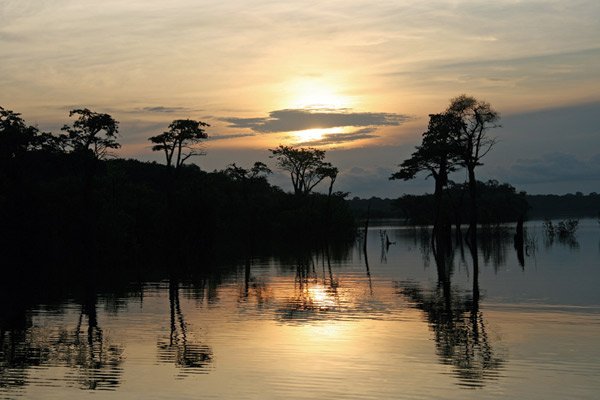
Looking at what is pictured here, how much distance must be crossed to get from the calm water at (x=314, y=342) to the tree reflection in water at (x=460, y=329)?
0.07 meters

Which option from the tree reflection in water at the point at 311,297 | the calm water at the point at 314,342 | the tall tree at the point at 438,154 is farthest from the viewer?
the tall tree at the point at 438,154

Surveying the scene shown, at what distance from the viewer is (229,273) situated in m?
52.4

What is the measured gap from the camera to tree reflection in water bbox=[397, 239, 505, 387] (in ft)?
64.0

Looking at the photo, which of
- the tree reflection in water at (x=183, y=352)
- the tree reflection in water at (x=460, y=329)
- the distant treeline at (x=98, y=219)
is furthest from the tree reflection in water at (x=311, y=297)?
the distant treeline at (x=98, y=219)

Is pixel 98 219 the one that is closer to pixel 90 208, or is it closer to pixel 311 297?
pixel 90 208

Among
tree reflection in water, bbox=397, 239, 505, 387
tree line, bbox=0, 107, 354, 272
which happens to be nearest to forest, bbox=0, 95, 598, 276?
tree line, bbox=0, 107, 354, 272

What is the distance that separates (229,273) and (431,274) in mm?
13025

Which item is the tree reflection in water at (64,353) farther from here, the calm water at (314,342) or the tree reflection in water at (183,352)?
the tree reflection in water at (183,352)

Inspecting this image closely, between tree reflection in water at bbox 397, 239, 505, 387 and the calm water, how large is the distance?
0.07m

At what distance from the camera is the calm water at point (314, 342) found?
713 inches

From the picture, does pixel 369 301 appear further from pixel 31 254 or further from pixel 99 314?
pixel 31 254

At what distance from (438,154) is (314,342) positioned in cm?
5666

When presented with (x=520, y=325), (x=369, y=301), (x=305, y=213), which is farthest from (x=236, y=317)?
(x=305, y=213)

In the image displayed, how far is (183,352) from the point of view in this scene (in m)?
22.6
